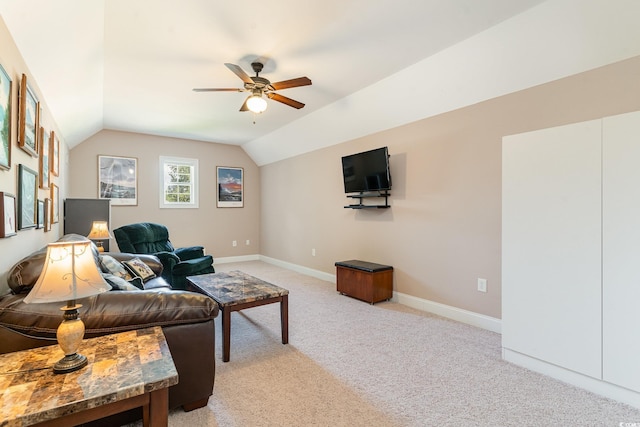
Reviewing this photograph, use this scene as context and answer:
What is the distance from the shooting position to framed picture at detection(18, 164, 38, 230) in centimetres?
211

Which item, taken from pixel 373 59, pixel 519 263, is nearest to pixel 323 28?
pixel 373 59

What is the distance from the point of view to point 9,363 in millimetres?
1324

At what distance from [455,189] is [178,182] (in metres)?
5.50

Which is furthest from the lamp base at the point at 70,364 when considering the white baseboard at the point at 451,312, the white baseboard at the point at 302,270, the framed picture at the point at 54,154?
the white baseboard at the point at 302,270

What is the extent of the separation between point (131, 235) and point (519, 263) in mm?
4555

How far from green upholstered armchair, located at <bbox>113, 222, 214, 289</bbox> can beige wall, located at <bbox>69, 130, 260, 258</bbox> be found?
1.77m

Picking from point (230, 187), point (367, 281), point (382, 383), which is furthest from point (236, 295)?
point (230, 187)

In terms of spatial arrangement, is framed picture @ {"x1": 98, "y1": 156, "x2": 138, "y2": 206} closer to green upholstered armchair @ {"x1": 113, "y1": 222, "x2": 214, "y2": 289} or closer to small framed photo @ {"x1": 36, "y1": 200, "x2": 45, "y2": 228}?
green upholstered armchair @ {"x1": 113, "y1": 222, "x2": 214, "y2": 289}

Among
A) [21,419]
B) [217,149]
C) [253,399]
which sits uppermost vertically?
[217,149]

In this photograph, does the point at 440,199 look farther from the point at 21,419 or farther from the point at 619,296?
the point at 21,419

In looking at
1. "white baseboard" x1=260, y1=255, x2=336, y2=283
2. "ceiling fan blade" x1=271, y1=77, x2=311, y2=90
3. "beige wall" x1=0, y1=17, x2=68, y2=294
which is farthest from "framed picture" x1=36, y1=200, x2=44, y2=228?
"white baseboard" x1=260, y1=255, x2=336, y2=283

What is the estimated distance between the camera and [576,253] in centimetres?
212

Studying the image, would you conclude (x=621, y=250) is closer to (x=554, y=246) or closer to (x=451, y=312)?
(x=554, y=246)

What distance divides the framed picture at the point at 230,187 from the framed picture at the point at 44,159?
3758 mm
